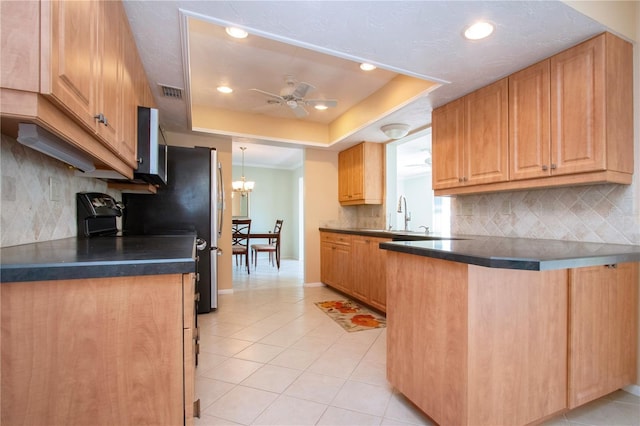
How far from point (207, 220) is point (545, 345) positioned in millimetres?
3031

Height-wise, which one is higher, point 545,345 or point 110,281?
point 110,281

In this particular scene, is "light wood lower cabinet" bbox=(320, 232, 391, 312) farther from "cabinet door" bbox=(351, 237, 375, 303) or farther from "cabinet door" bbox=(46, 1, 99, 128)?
"cabinet door" bbox=(46, 1, 99, 128)

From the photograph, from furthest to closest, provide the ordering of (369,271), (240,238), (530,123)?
(240,238), (369,271), (530,123)

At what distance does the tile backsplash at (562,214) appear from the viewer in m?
1.82

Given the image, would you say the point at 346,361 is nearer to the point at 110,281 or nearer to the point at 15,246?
the point at 110,281

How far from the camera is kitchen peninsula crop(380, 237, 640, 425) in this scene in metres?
1.28

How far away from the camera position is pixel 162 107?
3.05m

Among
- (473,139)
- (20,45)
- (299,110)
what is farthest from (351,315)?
(20,45)

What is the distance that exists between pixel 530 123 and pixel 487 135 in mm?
340

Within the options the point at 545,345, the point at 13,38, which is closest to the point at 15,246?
the point at 13,38

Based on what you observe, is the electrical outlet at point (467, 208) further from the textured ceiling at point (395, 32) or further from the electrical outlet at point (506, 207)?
the textured ceiling at point (395, 32)

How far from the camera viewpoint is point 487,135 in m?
2.37

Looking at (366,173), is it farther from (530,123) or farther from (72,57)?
(72,57)

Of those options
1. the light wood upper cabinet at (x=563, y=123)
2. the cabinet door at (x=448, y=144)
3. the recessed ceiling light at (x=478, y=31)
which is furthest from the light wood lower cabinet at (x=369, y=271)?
the recessed ceiling light at (x=478, y=31)
